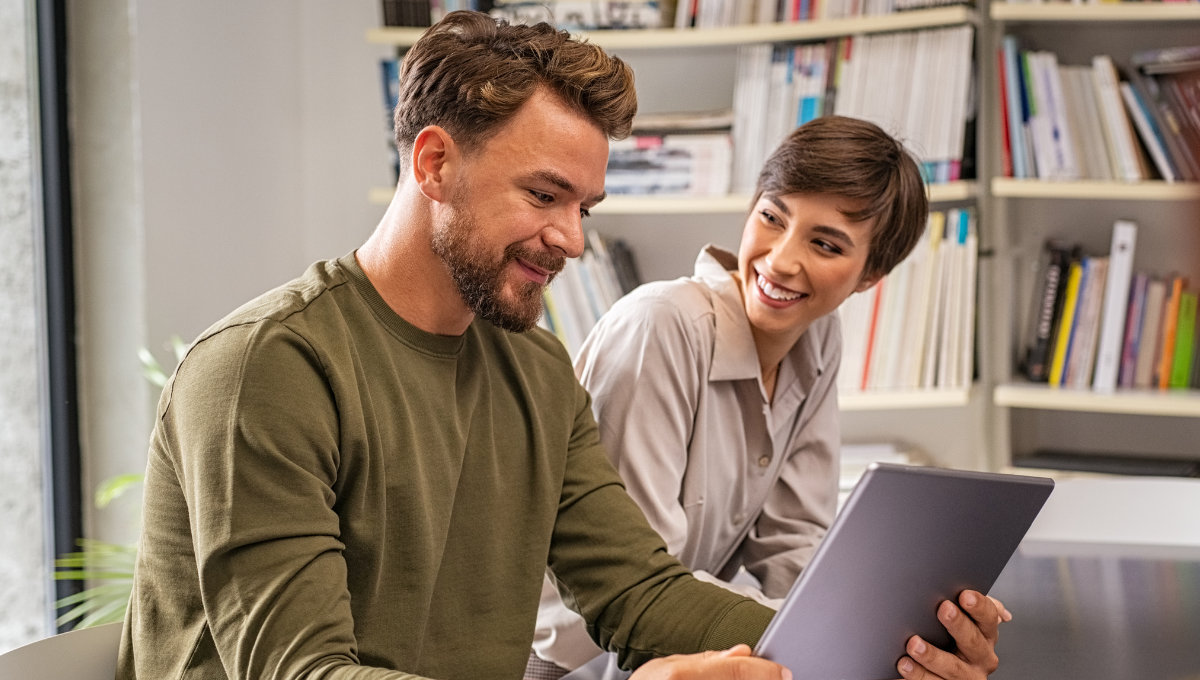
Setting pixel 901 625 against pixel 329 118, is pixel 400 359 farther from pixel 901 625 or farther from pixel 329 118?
pixel 329 118

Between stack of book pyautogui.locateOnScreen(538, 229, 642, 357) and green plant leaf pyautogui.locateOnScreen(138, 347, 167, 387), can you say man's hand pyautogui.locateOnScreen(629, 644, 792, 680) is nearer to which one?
green plant leaf pyautogui.locateOnScreen(138, 347, 167, 387)

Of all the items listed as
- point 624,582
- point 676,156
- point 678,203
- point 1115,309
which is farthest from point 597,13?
point 624,582

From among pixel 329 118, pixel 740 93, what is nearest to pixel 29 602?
pixel 329 118

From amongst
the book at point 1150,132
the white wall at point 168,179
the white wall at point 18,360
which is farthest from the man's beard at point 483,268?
the book at point 1150,132

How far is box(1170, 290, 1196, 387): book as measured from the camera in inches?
92.5

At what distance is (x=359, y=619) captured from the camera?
1005mm

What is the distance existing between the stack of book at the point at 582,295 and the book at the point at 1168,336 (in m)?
1.19

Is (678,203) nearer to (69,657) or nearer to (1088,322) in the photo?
(1088,322)

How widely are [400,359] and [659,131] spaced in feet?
5.22

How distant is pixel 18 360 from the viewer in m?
2.21

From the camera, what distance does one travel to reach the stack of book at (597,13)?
8.27ft

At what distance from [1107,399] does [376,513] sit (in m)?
1.80

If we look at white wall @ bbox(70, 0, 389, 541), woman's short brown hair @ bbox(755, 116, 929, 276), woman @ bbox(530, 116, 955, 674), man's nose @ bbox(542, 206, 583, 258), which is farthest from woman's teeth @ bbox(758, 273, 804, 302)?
white wall @ bbox(70, 0, 389, 541)

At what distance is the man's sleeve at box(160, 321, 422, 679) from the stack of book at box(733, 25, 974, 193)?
1.68 meters
